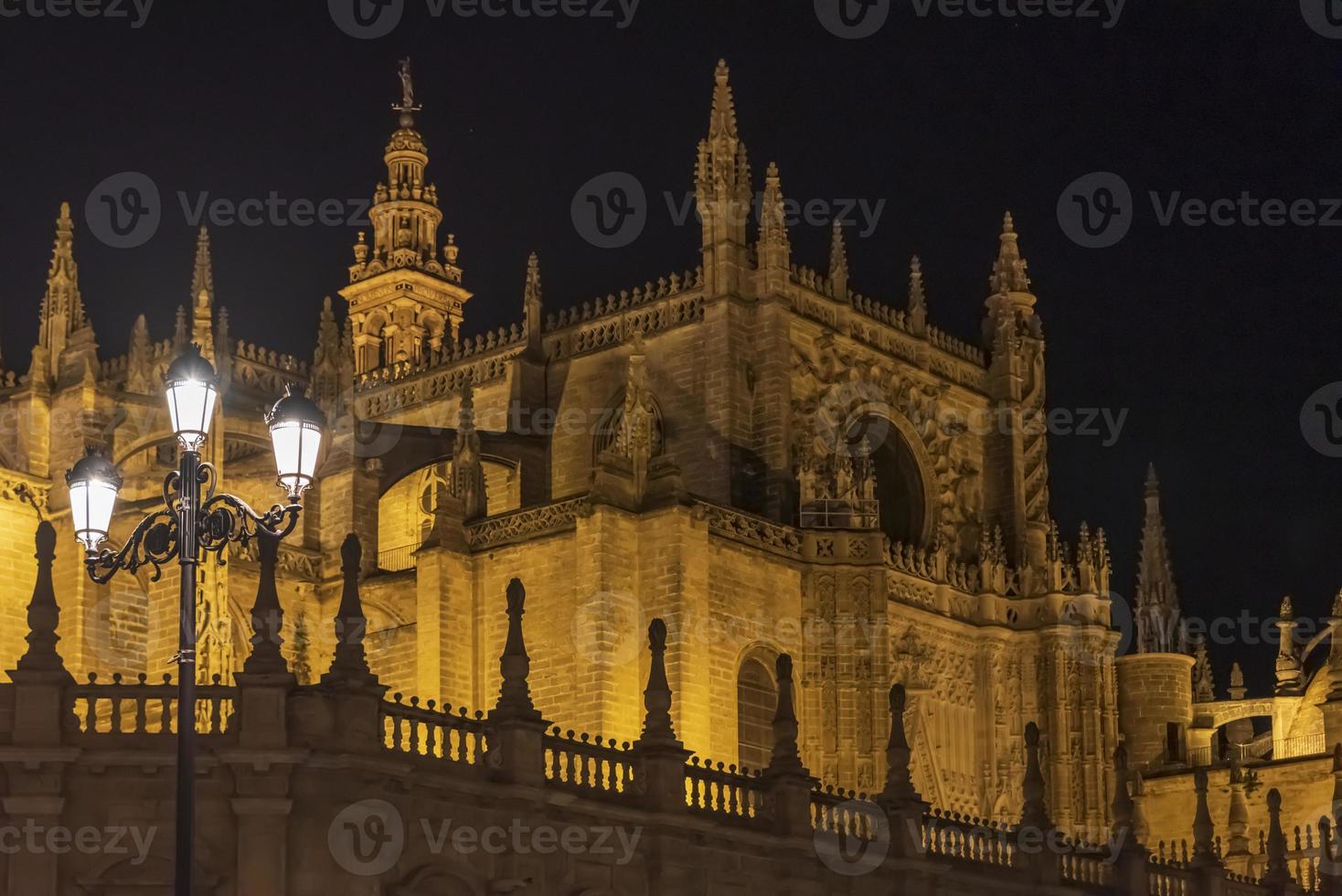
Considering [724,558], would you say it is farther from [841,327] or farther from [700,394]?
[841,327]

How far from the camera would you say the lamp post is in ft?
60.6

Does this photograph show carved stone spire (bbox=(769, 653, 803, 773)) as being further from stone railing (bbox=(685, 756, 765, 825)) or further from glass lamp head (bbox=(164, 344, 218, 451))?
glass lamp head (bbox=(164, 344, 218, 451))

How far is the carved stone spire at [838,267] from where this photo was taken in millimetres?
48375

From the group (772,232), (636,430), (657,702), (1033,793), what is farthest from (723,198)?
(657,702)

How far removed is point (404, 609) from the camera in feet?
143

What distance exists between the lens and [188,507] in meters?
19.0

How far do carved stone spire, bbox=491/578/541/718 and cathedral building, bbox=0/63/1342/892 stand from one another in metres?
9.77

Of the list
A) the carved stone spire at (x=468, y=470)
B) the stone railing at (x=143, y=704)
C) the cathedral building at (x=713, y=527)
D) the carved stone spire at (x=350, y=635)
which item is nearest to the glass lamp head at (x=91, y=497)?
the stone railing at (x=143, y=704)

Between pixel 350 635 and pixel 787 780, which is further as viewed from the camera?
pixel 787 780

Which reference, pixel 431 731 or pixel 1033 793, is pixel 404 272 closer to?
pixel 1033 793

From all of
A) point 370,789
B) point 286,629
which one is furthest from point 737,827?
point 286,629

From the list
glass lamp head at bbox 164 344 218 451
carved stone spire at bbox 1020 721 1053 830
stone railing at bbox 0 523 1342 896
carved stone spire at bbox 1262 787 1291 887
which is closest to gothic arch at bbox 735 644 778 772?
carved stone spire at bbox 1020 721 1053 830

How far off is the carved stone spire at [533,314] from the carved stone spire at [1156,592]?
15791mm

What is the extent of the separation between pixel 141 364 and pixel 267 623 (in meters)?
20.9
